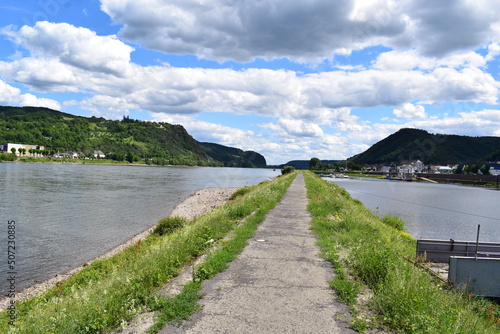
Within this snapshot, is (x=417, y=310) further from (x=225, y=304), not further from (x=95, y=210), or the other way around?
(x=95, y=210)

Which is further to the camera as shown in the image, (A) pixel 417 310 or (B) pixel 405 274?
(B) pixel 405 274

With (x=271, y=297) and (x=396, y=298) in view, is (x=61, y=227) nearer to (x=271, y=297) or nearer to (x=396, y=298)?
(x=271, y=297)

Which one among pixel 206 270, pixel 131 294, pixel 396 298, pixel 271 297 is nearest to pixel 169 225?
pixel 206 270

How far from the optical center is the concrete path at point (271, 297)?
618 centimetres

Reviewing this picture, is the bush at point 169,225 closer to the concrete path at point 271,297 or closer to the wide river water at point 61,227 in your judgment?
the wide river water at point 61,227

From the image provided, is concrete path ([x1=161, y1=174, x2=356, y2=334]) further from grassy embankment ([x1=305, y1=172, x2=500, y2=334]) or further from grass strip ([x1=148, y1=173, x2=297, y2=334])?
grassy embankment ([x1=305, y1=172, x2=500, y2=334])

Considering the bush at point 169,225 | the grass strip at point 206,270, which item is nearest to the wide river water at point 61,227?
the bush at point 169,225

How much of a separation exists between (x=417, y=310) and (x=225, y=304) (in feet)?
12.1

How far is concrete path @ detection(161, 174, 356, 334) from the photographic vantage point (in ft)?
20.3

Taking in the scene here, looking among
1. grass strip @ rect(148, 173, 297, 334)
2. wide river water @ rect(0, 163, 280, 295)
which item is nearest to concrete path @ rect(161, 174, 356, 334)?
grass strip @ rect(148, 173, 297, 334)

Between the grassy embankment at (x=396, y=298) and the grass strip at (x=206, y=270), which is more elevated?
the grassy embankment at (x=396, y=298)

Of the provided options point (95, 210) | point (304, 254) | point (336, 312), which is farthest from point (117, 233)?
point (336, 312)

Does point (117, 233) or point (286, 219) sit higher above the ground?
point (286, 219)

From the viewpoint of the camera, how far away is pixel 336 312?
686 centimetres
